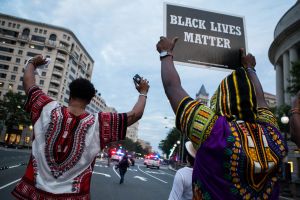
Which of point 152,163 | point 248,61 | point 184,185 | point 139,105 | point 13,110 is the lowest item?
point 152,163

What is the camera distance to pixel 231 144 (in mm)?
1363

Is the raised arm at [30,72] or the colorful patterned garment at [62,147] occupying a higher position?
the raised arm at [30,72]

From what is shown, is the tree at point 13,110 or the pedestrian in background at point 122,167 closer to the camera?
the pedestrian in background at point 122,167

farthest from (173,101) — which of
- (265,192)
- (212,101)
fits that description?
(265,192)

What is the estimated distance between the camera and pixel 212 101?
5.50ft

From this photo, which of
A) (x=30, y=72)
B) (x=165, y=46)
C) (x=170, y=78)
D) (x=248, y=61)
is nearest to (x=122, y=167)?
(x=30, y=72)

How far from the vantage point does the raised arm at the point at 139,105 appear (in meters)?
2.34

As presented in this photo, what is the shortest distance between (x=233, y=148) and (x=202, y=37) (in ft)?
4.93

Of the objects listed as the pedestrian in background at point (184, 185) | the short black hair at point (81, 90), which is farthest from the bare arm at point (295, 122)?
the short black hair at point (81, 90)

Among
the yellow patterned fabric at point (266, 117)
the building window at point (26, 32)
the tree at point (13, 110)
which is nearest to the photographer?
the yellow patterned fabric at point (266, 117)

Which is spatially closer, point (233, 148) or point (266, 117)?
point (233, 148)

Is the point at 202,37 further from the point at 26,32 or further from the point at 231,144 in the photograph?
the point at 26,32

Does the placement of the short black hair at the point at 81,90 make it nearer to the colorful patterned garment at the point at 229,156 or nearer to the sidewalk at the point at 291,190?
the colorful patterned garment at the point at 229,156

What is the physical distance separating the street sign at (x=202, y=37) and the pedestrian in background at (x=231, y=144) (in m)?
1.02
